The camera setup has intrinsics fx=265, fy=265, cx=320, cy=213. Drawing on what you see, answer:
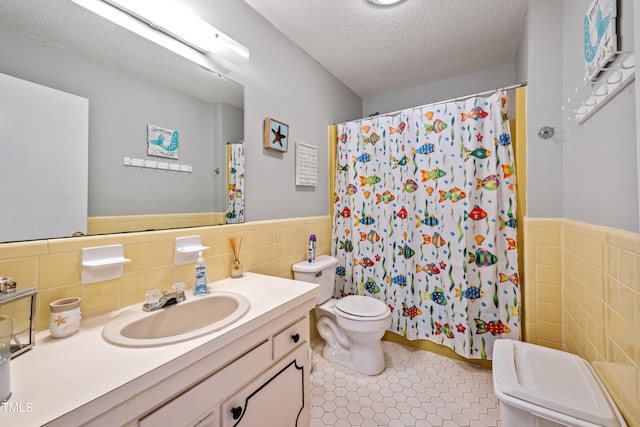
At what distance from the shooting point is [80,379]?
58cm

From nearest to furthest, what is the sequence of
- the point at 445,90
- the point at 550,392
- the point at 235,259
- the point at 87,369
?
the point at 87,369
the point at 550,392
the point at 235,259
the point at 445,90

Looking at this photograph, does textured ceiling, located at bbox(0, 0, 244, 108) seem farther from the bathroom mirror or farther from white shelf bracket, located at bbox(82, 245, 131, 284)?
white shelf bracket, located at bbox(82, 245, 131, 284)

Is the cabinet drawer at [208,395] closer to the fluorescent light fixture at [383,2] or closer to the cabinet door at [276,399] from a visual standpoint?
the cabinet door at [276,399]

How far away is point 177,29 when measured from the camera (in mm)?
1175

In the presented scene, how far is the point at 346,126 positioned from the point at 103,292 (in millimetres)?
1925

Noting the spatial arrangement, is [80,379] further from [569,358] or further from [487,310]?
[487,310]

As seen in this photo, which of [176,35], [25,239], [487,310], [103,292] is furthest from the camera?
[487,310]

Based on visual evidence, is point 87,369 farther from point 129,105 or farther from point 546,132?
→ point 546,132

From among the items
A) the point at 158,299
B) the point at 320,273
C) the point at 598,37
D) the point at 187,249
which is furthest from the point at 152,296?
the point at 598,37

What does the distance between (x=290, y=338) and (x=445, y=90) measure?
249 cm

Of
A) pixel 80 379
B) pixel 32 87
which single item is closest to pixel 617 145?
pixel 80 379

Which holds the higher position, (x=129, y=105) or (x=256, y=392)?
(x=129, y=105)

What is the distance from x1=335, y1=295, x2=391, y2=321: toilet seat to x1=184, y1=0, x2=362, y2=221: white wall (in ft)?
2.36

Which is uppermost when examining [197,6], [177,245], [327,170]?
[197,6]
